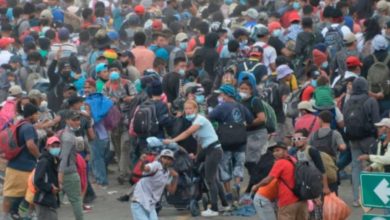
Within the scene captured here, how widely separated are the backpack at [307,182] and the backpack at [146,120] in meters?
3.80

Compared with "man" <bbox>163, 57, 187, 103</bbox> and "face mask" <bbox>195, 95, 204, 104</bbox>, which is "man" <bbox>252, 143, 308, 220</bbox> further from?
"man" <bbox>163, 57, 187, 103</bbox>

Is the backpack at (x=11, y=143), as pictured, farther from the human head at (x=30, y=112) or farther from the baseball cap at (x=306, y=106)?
the baseball cap at (x=306, y=106)

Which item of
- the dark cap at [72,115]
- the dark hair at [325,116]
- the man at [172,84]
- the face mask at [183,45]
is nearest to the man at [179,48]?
the face mask at [183,45]

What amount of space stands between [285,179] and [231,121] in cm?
274

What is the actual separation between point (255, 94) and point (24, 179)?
3622mm

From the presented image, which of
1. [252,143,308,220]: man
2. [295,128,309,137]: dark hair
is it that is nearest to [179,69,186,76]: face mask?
[295,128,309,137]: dark hair

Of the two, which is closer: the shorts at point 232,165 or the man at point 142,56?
the shorts at point 232,165

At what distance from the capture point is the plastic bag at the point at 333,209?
18156 mm

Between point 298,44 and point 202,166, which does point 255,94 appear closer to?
point 202,166

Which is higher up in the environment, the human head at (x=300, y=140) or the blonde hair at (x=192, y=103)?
the blonde hair at (x=192, y=103)

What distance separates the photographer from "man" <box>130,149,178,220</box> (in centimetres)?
1809

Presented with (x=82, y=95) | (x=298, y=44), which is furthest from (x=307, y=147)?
(x=298, y=44)

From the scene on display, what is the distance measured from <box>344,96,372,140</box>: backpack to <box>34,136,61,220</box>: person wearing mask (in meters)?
4.25

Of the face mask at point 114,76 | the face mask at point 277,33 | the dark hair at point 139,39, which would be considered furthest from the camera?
the face mask at point 277,33
